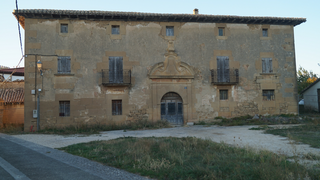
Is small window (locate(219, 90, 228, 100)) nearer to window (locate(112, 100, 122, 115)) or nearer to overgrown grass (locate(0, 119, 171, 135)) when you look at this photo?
overgrown grass (locate(0, 119, 171, 135))

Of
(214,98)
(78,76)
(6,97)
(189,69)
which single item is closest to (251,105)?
(214,98)

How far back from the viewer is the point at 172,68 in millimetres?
16500

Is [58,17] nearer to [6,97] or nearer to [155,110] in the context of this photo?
[6,97]

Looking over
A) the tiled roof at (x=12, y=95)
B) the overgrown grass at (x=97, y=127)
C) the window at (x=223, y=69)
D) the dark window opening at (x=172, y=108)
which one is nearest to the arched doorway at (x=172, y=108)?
the dark window opening at (x=172, y=108)

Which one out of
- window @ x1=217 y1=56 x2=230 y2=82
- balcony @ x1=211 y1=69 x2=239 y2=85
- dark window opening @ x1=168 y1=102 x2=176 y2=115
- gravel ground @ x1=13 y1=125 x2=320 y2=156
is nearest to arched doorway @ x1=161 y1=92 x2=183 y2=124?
dark window opening @ x1=168 y1=102 x2=176 y2=115

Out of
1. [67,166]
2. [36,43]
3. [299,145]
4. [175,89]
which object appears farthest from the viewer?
[175,89]

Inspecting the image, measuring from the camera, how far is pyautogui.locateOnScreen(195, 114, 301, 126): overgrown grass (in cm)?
1538

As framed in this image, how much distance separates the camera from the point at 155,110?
1620 cm

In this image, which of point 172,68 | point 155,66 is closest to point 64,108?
point 155,66

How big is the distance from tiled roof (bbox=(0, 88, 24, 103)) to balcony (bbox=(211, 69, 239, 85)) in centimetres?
1398

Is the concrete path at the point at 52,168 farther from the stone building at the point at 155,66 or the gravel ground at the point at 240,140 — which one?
the stone building at the point at 155,66

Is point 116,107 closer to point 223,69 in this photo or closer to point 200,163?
point 223,69

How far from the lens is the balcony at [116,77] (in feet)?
51.4

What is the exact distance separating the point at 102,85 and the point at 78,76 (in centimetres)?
160
